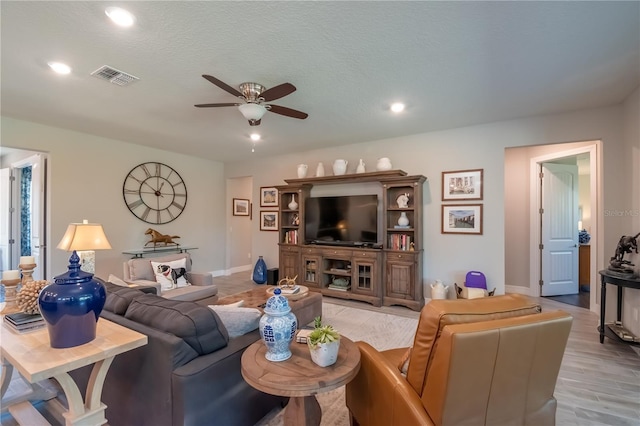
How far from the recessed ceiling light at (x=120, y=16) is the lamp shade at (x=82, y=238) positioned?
81.3 inches

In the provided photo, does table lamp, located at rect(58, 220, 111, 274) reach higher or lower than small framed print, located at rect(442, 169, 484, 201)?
lower

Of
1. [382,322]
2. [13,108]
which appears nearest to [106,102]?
[13,108]

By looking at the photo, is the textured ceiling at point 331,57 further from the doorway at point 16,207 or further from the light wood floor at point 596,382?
the light wood floor at point 596,382

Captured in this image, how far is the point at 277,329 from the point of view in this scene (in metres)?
1.46

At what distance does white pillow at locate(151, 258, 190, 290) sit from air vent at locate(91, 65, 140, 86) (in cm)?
225

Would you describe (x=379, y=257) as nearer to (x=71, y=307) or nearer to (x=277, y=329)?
(x=277, y=329)

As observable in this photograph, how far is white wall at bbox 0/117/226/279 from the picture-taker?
4.21 m

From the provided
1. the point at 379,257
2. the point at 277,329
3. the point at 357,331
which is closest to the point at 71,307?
the point at 277,329

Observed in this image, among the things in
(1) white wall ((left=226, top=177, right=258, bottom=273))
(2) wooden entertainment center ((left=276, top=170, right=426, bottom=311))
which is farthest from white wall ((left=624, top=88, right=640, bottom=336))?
(1) white wall ((left=226, top=177, right=258, bottom=273))

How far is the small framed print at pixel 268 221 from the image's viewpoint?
616 centimetres

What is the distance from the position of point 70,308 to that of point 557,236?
621 centimetres

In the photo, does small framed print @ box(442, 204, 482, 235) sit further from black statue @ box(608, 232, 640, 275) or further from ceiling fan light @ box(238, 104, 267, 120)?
ceiling fan light @ box(238, 104, 267, 120)

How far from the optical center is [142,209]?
5.33m

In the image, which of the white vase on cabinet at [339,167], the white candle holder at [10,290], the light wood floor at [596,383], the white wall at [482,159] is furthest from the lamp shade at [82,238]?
the white wall at [482,159]
